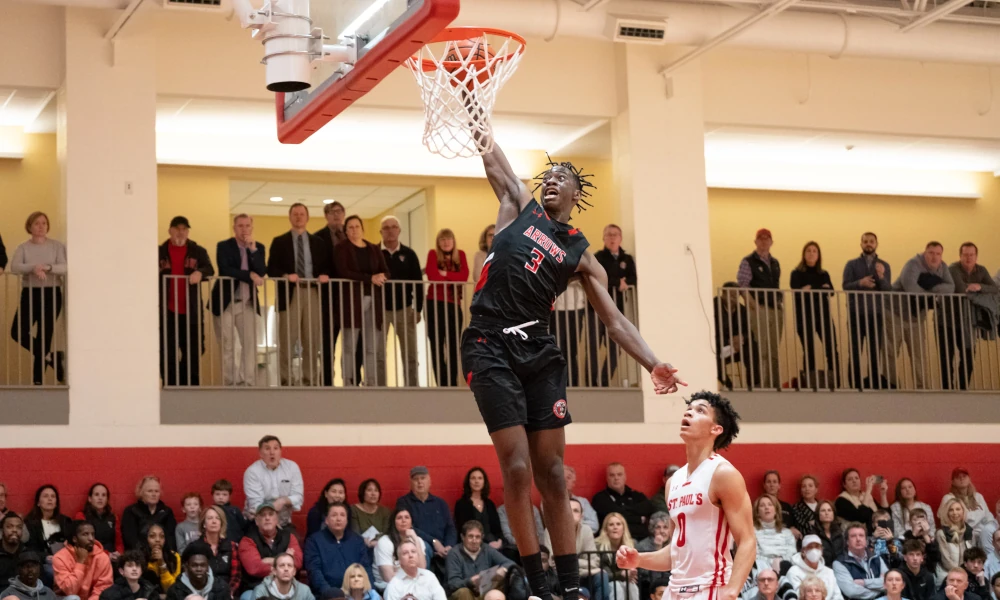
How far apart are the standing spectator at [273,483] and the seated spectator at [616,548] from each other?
9.97 ft

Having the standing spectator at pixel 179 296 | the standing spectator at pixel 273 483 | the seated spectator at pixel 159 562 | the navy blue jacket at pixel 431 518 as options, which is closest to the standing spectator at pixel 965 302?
the navy blue jacket at pixel 431 518

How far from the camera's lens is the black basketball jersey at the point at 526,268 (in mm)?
6410

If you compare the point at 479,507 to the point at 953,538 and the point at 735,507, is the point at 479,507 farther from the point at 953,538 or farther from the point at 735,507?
the point at 735,507

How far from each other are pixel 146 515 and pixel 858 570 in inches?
280

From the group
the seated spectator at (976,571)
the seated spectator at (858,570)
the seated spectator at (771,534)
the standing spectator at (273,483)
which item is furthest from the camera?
the seated spectator at (976,571)

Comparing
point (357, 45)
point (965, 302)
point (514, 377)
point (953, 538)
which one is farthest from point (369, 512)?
point (965, 302)

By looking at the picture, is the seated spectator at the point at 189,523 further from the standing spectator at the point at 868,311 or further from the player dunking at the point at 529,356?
the standing spectator at the point at 868,311

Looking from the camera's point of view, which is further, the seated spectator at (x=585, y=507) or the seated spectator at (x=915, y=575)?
the seated spectator at (x=585, y=507)

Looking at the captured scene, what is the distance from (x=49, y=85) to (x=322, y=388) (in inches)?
169

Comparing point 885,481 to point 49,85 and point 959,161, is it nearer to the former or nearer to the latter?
point 959,161

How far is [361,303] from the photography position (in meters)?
14.5

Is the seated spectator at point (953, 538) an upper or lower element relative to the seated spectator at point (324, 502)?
lower

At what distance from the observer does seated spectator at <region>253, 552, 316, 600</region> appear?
38.4 ft

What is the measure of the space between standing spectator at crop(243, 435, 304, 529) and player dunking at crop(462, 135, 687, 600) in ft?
23.2
